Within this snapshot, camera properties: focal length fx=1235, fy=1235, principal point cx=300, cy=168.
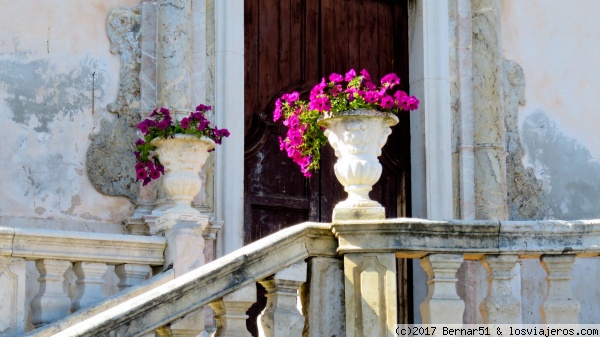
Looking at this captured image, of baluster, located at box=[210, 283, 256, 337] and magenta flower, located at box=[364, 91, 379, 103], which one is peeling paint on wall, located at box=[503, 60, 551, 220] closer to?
magenta flower, located at box=[364, 91, 379, 103]

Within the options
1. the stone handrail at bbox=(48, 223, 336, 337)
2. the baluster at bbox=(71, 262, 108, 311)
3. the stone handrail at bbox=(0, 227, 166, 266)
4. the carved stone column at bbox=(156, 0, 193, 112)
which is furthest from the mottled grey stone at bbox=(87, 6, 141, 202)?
the stone handrail at bbox=(48, 223, 336, 337)

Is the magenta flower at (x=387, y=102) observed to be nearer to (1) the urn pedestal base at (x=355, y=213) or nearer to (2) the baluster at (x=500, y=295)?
(1) the urn pedestal base at (x=355, y=213)

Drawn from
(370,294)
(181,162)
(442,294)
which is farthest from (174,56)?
(442,294)

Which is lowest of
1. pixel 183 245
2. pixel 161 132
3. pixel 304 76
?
pixel 183 245

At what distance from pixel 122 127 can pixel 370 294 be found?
120 inches

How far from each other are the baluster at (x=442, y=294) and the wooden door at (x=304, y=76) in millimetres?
3045

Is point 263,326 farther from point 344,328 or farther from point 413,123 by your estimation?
point 413,123

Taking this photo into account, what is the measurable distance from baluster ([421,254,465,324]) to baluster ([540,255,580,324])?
0.42m

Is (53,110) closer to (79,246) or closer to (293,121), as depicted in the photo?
(79,246)

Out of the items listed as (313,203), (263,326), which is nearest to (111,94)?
(313,203)

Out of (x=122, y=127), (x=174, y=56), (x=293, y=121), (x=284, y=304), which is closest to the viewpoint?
(x=284, y=304)

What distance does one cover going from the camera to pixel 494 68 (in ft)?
32.5

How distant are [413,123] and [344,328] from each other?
156 inches

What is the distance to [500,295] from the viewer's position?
238 inches
